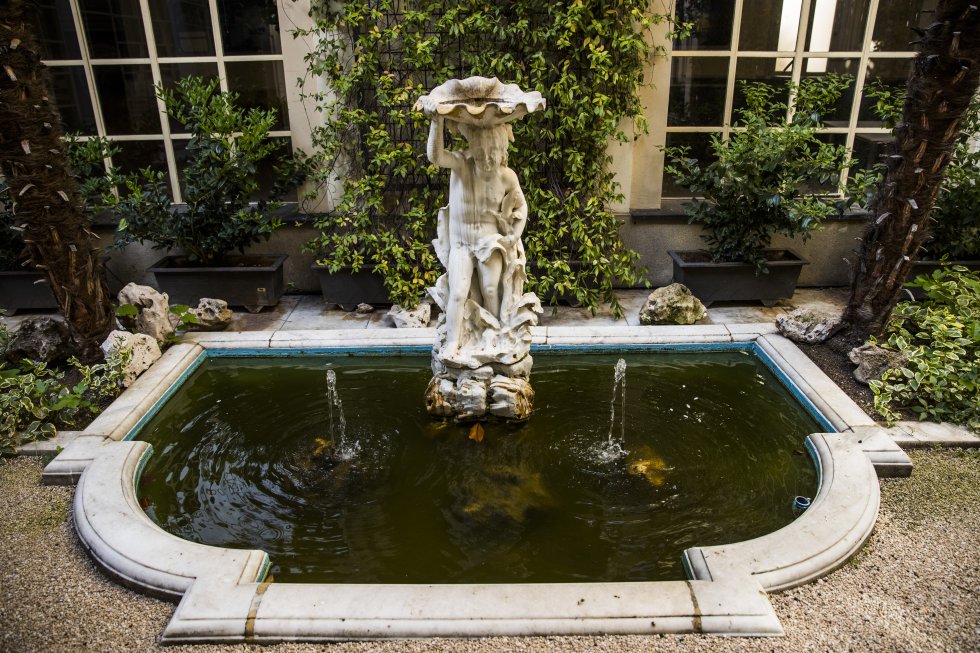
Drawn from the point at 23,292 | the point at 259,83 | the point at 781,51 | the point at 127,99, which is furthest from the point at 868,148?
the point at 23,292

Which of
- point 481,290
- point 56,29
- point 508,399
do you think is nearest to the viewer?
point 508,399

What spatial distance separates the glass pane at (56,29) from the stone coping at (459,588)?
4.73 meters

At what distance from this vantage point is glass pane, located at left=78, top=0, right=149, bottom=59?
6836mm

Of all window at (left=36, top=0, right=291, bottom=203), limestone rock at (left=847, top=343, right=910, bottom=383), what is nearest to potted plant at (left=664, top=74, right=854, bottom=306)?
limestone rock at (left=847, top=343, right=910, bottom=383)

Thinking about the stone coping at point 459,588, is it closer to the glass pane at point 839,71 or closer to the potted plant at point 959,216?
the potted plant at point 959,216

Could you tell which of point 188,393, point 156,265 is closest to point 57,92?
point 156,265

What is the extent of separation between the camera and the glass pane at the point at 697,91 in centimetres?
703

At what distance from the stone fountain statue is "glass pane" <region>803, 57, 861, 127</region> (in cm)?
418

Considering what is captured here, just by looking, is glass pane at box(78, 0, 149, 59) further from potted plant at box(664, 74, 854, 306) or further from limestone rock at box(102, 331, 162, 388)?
potted plant at box(664, 74, 854, 306)

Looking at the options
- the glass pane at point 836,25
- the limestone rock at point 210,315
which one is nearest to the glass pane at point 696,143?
the glass pane at point 836,25

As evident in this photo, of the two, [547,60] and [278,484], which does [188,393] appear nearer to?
[278,484]

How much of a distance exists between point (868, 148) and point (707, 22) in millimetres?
2175

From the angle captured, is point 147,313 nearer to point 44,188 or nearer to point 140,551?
point 44,188

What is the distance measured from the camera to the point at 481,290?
4820 mm
